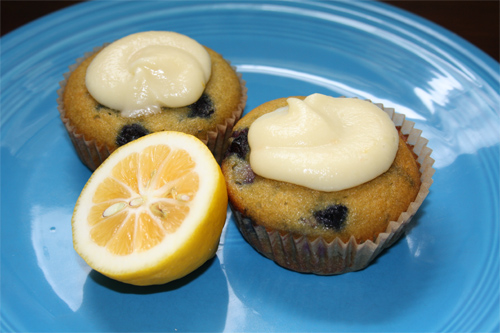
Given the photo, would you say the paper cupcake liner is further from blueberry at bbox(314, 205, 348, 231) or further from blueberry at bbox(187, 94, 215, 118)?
blueberry at bbox(314, 205, 348, 231)

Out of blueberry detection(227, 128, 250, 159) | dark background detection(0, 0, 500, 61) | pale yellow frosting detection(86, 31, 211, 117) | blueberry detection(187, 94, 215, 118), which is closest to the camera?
blueberry detection(227, 128, 250, 159)

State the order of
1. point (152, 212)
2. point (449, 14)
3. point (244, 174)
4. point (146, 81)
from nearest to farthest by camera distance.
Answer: point (152, 212)
point (244, 174)
point (146, 81)
point (449, 14)

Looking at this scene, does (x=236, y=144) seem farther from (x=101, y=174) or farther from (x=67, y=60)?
(x=67, y=60)

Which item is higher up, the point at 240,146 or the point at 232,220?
the point at 240,146

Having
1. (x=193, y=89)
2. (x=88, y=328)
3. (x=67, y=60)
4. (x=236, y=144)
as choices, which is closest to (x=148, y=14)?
(x=67, y=60)

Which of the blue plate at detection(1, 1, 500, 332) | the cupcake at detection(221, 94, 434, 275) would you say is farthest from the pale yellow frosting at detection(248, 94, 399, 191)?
the blue plate at detection(1, 1, 500, 332)

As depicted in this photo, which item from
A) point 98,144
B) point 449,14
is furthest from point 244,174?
point 449,14

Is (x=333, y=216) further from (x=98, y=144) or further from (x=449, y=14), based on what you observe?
(x=449, y=14)
